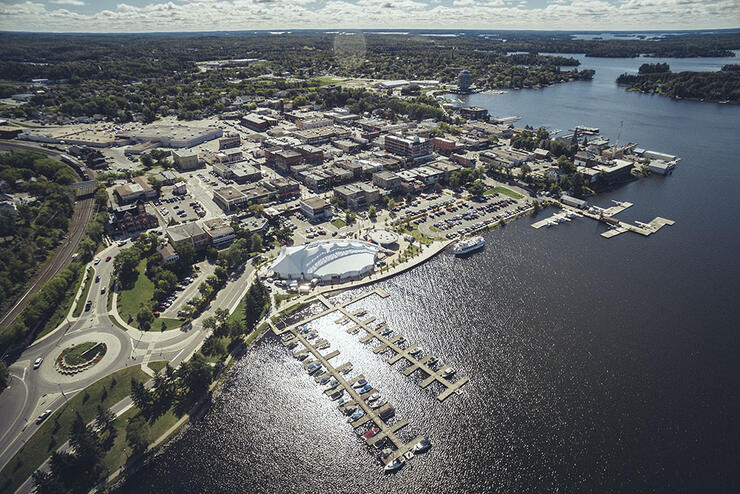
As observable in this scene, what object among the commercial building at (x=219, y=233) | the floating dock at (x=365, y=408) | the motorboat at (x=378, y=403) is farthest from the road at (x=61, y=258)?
the motorboat at (x=378, y=403)

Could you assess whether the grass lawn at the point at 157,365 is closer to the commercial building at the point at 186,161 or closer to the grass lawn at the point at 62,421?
the grass lawn at the point at 62,421

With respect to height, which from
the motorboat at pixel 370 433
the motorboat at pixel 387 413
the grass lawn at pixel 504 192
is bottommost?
the motorboat at pixel 370 433

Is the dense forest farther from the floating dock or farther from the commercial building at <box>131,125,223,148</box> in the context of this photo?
the floating dock

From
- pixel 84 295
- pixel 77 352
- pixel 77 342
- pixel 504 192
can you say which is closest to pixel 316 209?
pixel 84 295

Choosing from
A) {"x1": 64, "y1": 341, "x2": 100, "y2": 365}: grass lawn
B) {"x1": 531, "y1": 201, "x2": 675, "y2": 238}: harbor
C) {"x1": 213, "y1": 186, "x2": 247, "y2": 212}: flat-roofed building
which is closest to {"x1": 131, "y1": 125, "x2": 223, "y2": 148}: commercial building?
{"x1": 213, "y1": 186, "x2": 247, "y2": 212}: flat-roofed building

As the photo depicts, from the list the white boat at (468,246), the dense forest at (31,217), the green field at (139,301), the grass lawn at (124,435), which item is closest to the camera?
the grass lawn at (124,435)

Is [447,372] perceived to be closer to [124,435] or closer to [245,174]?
[124,435]

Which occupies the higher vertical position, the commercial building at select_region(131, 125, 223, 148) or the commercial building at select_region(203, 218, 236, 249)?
the commercial building at select_region(131, 125, 223, 148)
